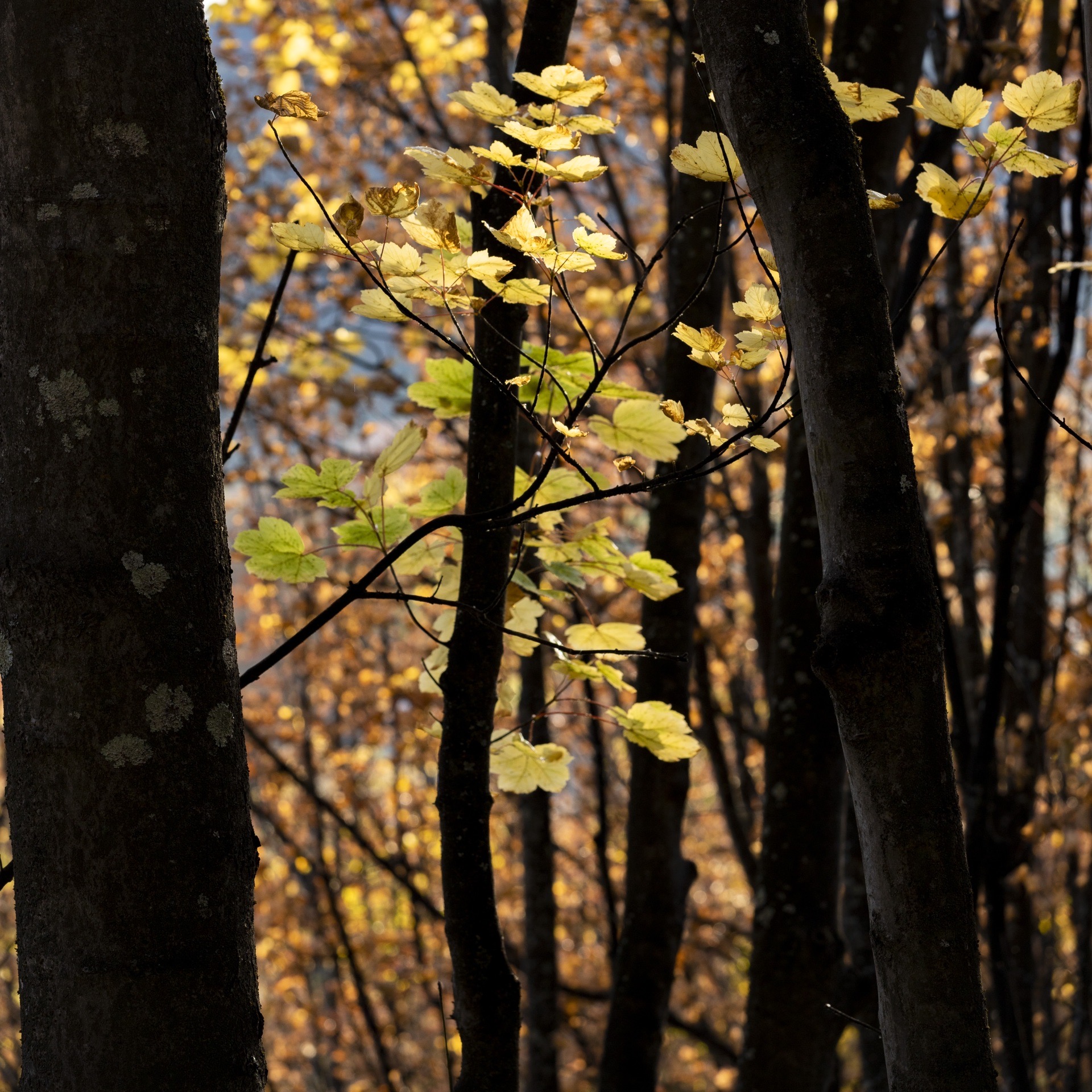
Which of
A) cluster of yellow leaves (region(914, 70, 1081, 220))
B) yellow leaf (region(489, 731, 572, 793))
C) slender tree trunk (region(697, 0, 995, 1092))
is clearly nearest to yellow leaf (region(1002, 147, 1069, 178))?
cluster of yellow leaves (region(914, 70, 1081, 220))

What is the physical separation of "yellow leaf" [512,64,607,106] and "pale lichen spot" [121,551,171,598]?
0.72 metres

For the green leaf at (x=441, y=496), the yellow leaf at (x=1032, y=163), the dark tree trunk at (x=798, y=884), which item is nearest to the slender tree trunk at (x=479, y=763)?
the green leaf at (x=441, y=496)

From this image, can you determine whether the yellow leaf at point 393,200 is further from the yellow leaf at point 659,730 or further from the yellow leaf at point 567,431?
the yellow leaf at point 659,730

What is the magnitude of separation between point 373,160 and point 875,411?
7.07 metres

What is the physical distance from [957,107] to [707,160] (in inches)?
13.4

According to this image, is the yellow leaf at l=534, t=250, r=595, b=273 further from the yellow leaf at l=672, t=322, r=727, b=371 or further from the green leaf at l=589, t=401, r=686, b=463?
the green leaf at l=589, t=401, r=686, b=463

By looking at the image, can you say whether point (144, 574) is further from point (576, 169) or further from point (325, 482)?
point (576, 169)

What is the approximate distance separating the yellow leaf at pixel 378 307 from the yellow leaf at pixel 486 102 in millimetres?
A: 256

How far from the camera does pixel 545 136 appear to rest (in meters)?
1.17

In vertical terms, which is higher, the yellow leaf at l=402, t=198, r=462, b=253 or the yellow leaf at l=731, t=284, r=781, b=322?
the yellow leaf at l=402, t=198, r=462, b=253

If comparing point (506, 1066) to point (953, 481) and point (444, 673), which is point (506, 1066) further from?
point (953, 481)

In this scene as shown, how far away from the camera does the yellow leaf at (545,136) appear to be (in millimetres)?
1164

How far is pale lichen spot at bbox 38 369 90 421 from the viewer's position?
98 centimetres

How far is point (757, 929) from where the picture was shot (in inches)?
93.6
